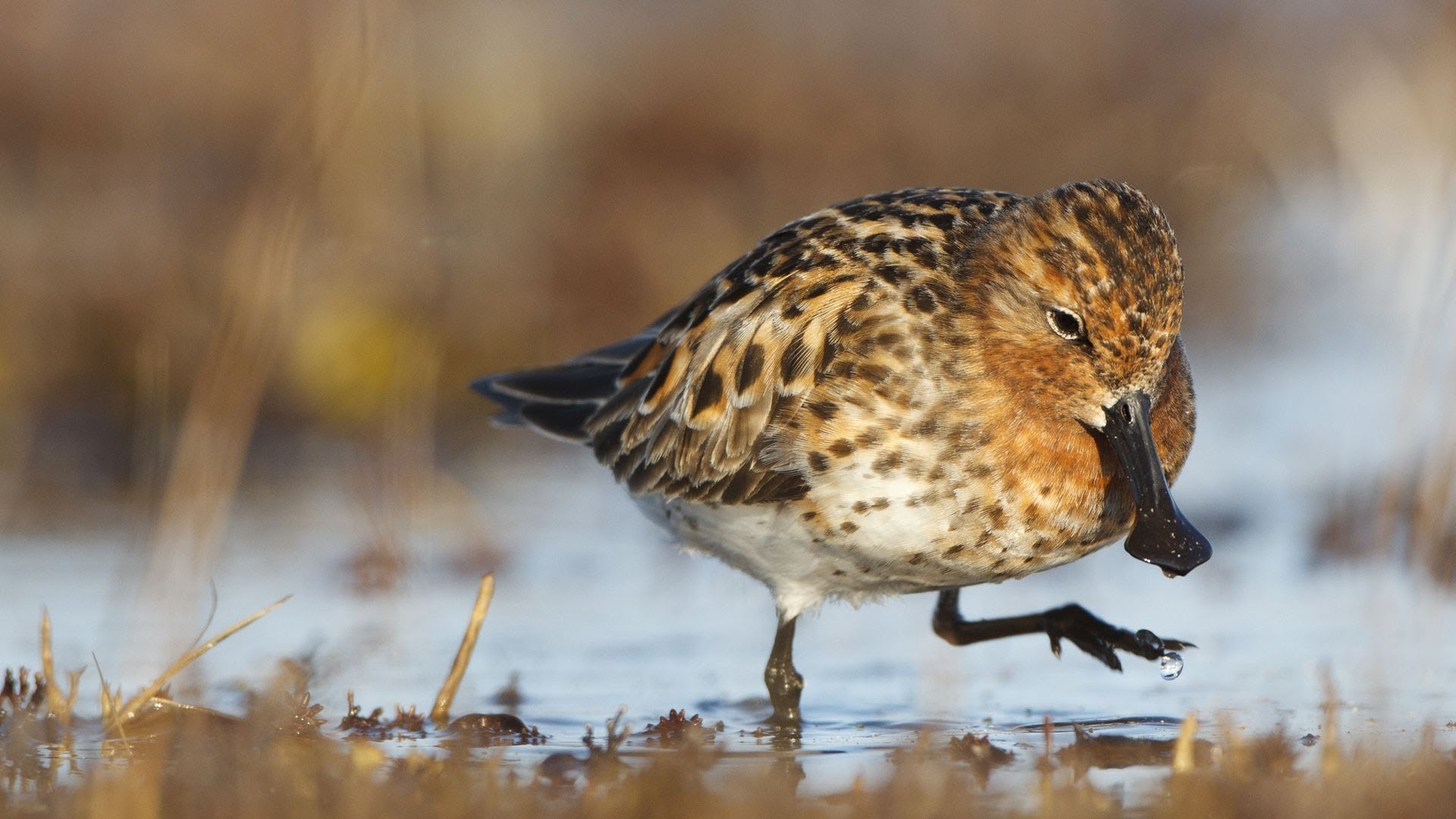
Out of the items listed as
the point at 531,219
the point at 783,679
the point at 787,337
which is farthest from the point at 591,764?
the point at 531,219

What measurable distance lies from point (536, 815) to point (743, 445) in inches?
84.8

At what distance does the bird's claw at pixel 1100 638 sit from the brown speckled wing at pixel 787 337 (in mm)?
1230

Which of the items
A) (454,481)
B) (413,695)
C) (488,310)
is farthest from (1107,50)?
(413,695)

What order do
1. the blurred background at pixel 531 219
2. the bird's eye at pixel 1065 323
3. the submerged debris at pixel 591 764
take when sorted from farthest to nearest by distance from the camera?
the blurred background at pixel 531 219
the bird's eye at pixel 1065 323
the submerged debris at pixel 591 764

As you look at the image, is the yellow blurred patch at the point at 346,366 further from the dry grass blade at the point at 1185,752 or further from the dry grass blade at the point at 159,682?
the dry grass blade at the point at 1185,752

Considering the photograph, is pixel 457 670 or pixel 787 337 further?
pixel 787 337

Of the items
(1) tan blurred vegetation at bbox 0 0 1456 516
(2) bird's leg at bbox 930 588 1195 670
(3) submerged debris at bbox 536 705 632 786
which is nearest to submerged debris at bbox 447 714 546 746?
(3) submerged debris at bbox 536 705 632 786

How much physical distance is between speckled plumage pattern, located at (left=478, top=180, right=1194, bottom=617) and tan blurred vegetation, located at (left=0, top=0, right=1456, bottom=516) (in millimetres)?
1743

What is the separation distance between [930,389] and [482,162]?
30.7 ft

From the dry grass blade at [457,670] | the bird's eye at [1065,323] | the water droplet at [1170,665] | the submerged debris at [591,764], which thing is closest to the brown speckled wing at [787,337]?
the bird's eye at [1065,323]

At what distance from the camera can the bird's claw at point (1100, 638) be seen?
20.9 feet

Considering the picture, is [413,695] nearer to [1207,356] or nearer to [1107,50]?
[1207,356]

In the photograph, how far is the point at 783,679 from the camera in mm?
6707

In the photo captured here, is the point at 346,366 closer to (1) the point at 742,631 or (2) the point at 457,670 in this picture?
(1) the point at 742,631
